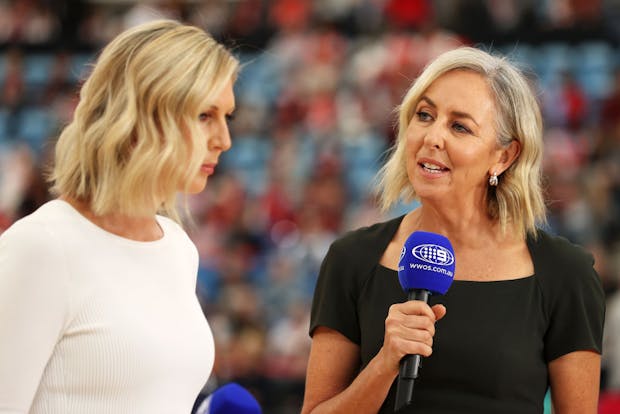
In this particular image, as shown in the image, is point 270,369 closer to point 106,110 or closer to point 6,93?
point 106,110

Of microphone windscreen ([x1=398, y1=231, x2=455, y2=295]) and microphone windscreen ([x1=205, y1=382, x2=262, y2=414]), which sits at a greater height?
microphone windscreen ([x1=398, y1=231, x2=455, y2=295])

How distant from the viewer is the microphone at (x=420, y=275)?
2092mm

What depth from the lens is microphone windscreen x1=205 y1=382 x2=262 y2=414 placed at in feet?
7.54

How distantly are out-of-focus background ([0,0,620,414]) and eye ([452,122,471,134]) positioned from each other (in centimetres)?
308

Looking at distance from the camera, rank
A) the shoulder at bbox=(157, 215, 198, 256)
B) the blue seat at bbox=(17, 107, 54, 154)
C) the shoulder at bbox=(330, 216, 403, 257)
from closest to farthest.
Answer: the shoulder at bbox=(157, 215, 198, 256) → the shoulder at bbox=(330, 216, 403, 257) → the blue seat at bbox=(17, 107, 54, 154)

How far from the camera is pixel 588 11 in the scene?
8.99 m

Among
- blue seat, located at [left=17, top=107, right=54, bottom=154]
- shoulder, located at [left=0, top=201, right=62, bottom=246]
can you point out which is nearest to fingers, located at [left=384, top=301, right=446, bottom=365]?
shoulder, located at [left=0, top=201, right=62, bottom=246]

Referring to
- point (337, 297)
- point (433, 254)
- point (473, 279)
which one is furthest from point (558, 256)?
point (337, 297)

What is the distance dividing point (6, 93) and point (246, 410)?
8.39 meters

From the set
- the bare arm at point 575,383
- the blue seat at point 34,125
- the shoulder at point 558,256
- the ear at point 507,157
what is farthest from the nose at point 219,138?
the blue seat at point 34,125

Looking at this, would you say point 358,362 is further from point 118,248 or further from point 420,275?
point 118,248

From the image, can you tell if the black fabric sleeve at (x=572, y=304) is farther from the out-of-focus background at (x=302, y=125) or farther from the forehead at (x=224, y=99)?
the out-of-focus background at (x=302, y=125)

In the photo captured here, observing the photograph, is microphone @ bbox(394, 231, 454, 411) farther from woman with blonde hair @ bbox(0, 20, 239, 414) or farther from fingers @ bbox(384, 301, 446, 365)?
Result: woman with blonde hair @ bbox(0, 20, 239, 414)

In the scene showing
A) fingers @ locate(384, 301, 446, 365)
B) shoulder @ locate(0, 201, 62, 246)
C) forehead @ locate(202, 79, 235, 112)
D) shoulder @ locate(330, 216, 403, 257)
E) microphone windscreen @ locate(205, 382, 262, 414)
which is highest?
forehead @ locate(202, 79, 235, 112)
